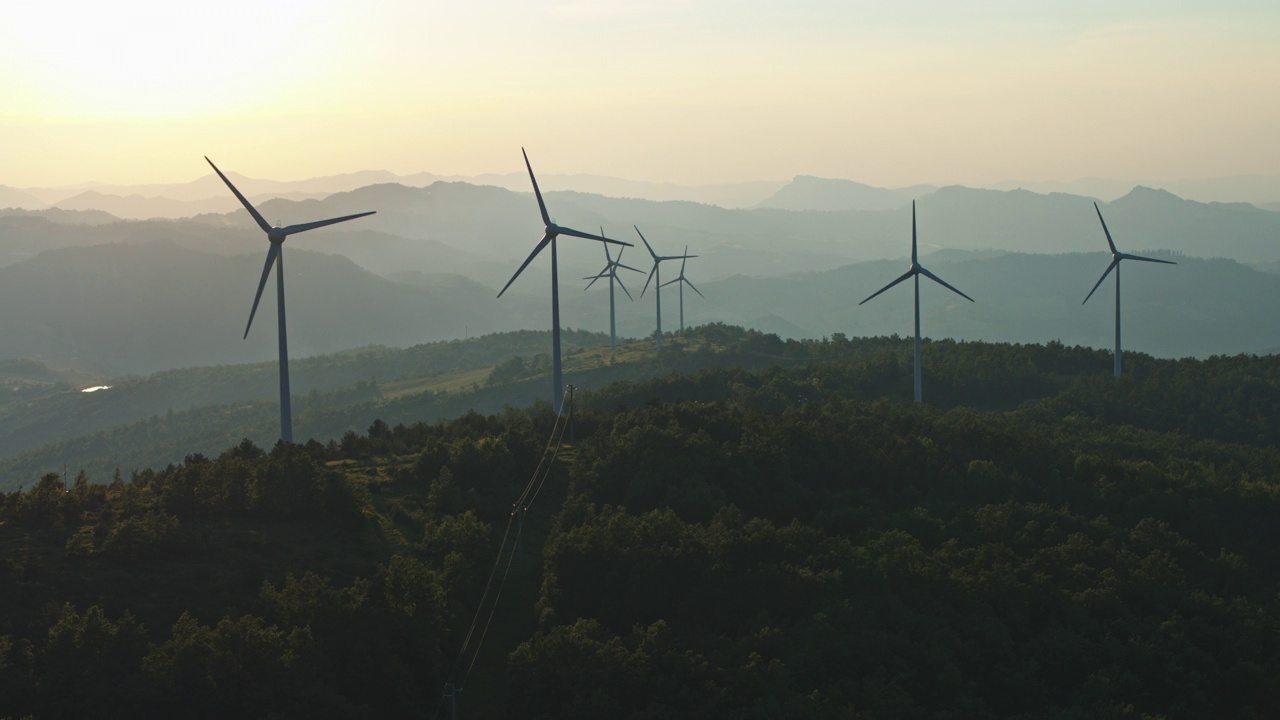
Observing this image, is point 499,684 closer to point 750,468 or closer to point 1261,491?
point 750,468

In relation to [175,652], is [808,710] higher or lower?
lower

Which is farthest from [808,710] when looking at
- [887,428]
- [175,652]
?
[887,428]

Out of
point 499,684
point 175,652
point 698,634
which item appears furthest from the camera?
point 698,634

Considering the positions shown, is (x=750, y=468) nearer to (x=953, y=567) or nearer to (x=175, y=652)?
(x=953, y=567)

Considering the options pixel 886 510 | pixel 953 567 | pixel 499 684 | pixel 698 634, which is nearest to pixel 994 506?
pixel 886 510

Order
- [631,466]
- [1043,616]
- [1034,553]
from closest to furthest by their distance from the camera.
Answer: [1043,616]
[1034,553]
[631,466]

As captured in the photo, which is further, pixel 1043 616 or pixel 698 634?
pixel 1043 616
